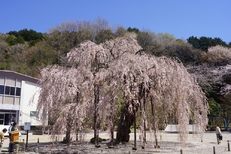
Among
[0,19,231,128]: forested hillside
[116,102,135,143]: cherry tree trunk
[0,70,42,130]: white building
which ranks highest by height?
[0,19,231,128]: forested hillside

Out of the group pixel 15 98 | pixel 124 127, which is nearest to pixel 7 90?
pixel 15 98

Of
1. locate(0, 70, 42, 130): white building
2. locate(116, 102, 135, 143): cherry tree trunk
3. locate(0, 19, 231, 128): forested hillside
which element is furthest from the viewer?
locate(0, 19, 231, 128): forested hillside

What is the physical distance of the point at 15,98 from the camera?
2689 centimetres

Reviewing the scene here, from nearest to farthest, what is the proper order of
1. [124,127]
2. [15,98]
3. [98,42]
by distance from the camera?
[124,127] → [15,98] → [98,42]

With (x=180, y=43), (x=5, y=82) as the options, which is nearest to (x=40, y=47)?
(x=5, y=82)

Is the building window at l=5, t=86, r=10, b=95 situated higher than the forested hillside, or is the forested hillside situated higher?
the forested hillside

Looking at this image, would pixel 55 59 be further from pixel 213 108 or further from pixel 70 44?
pixel 213 108

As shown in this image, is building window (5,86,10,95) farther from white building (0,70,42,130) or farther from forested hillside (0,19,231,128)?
forested hillside (0,19,231,128)

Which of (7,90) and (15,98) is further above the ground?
(7,90)

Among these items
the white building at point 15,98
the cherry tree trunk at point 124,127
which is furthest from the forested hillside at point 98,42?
the cherry tree trunk at point 124,127

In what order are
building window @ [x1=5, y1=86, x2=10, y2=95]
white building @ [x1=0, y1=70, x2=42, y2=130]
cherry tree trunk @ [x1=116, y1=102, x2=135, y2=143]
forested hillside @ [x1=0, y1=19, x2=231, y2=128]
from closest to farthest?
cherry tree trunk @ [x1=116, y1=102, x2=135, y2=143], white building @ [x1=0, y1=70, x2=42, y2=130], building window @ [x1=5, y1=86, x2=10, y2=95], forested hillside @ [x1=0, y1=19, x2=231, y2=128]

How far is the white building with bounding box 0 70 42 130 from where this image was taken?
25.6 meters

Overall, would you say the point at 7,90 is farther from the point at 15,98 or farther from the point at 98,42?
the point at 98,42

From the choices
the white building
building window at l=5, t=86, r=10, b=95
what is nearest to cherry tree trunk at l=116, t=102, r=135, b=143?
the white building
